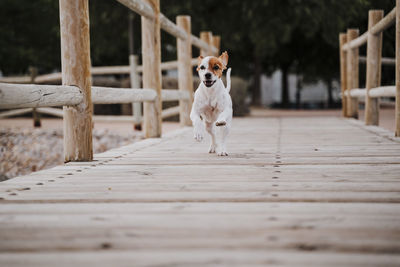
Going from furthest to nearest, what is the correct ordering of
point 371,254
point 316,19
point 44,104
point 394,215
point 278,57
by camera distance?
point 278,57, point 316,19, point 44,104, point 394,215, point 371,254

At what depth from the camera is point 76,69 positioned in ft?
11.6

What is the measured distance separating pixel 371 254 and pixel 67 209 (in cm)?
128

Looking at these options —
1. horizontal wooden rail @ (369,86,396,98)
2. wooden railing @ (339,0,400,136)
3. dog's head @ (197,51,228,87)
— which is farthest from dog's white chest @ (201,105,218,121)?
horizontal wooden rail @ (369,86,396,98)

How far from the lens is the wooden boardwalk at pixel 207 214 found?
150cm

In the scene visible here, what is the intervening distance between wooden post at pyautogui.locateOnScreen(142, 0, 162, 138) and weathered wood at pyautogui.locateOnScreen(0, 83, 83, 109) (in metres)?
2.10

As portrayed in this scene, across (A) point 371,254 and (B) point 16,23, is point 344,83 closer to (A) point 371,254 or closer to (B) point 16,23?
(A) point 371,254

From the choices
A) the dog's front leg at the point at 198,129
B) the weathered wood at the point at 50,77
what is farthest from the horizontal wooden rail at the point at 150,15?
the weathered wood at the point at 50,77

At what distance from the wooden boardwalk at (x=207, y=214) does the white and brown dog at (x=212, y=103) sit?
407mm

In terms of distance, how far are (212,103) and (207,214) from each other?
213 centimetres

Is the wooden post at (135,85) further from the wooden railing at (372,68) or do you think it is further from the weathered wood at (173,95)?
the wooden railing at (372,68)

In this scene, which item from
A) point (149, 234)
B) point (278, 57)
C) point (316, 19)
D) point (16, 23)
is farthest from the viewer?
point (278, 57)

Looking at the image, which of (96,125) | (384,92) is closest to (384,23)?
(384,92)

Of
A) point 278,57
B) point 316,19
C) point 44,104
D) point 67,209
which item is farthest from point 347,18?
point 67,209

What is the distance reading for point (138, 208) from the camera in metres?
2.07
